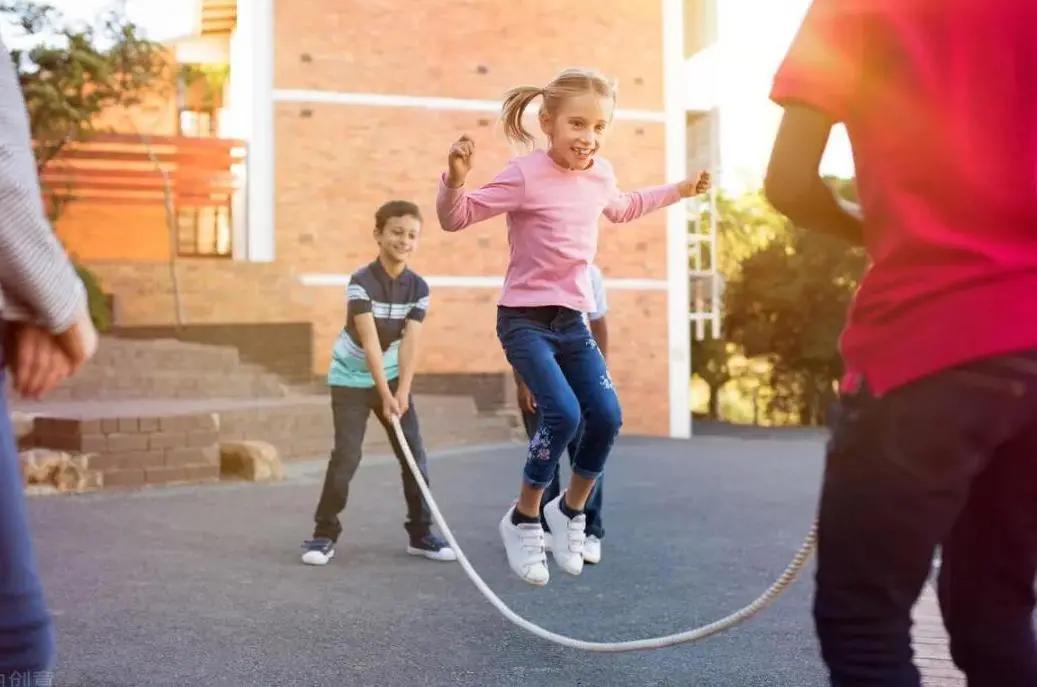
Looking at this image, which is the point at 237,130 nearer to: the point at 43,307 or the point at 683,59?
the point at 683,59

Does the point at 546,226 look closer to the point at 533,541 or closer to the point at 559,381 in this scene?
the point at 559,381

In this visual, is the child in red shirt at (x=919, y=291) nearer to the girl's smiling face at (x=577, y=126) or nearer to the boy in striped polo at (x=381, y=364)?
the girl's smiling face at (x=577, y=126)

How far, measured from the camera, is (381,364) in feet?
19.7

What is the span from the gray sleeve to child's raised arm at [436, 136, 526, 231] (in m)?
2.22

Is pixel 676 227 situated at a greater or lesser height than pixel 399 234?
greater

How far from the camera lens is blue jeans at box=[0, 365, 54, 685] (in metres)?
1.66

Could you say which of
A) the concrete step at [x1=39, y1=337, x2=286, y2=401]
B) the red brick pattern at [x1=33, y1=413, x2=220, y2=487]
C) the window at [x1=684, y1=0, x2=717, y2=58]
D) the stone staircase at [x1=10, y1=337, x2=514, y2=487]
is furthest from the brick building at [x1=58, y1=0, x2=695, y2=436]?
the red brick pattern at [x1=33, y1=413, x2=220, y2=487]

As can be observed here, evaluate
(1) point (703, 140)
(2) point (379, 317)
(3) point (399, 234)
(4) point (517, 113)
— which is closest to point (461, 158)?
(4) point (517, 113)

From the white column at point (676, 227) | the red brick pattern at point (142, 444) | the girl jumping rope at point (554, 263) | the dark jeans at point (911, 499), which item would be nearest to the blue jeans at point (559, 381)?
the girl jumping rope at point (554, 263)

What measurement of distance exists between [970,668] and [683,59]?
68.3 feet

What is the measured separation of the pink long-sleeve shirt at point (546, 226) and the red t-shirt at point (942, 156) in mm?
2734

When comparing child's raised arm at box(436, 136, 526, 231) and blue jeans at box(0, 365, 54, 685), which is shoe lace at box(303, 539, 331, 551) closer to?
child's raised arm at box(436, 136, 526, 231)

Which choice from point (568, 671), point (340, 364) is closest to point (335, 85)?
point (340, 364)

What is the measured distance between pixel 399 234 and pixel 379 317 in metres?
0.45
